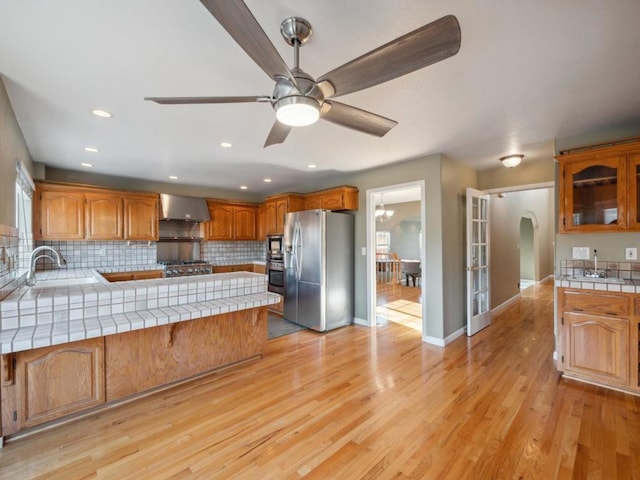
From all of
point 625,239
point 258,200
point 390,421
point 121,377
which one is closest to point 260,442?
point 390,421

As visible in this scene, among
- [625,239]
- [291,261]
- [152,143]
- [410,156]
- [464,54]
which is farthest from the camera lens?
[291,261]

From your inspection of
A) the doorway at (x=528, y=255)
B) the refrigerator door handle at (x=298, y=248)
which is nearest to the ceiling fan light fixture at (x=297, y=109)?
the refrigerator door handle at (x=298, y=248)

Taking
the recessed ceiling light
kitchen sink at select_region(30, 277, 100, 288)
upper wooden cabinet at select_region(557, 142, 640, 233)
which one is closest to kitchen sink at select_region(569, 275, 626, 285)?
upper wooden cabinet at select_region(557, 142, 640, 233)

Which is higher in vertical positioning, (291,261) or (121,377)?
(291,261)

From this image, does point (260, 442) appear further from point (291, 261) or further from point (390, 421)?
point (291, 261)

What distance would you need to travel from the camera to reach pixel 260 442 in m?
1.90

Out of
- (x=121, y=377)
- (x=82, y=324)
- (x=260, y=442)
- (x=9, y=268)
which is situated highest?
(x=9, y=268)

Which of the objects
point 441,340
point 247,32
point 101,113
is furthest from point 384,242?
point 247,32

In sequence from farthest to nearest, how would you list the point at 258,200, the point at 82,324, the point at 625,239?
the point at 258,200 → the point at 625,239 → the point at 82,324

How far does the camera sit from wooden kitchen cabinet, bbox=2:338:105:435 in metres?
1.90

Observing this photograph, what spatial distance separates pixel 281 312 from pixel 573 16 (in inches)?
186

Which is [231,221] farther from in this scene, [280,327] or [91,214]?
[280,327]

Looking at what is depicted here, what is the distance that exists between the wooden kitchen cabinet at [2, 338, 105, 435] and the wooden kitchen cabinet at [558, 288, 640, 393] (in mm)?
4016

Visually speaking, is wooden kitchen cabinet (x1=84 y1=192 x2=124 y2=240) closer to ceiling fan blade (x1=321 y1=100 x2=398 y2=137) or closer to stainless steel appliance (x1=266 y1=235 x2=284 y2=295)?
stainless steel appliance (x1=266 y1=235 x2=284 y2=295)
